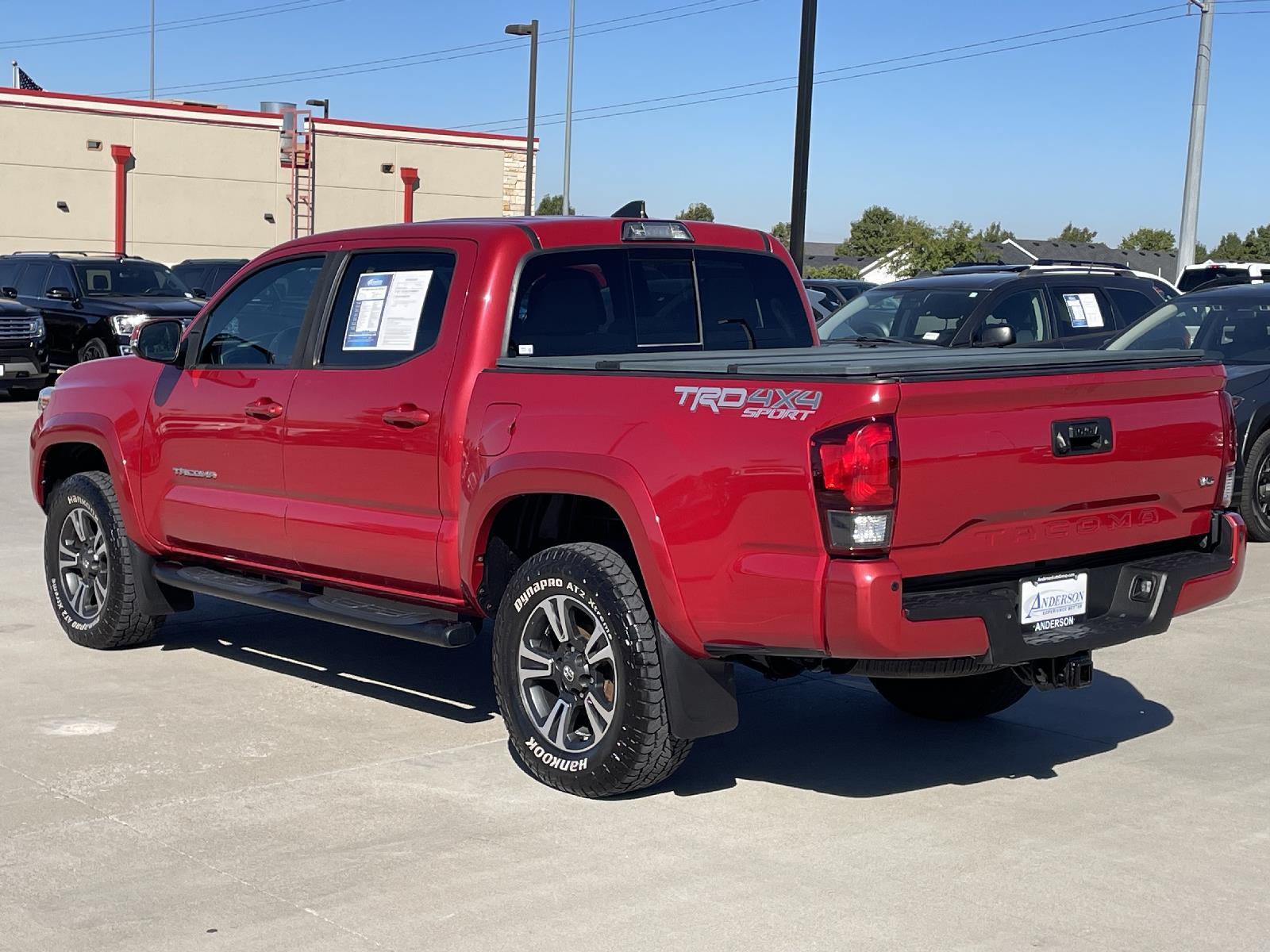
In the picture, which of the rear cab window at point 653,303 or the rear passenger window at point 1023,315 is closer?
the rear cab window at point 653,303

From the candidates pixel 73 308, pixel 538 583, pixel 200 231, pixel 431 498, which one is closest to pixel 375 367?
pixel 431 498

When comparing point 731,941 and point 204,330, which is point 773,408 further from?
point 204,330

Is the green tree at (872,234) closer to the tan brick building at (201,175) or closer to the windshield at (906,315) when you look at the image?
the tan brick building at (201,175)

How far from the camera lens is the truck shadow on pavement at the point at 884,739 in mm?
5902

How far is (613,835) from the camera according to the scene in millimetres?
5188

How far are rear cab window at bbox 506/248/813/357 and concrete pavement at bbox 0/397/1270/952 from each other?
1551 millimetres

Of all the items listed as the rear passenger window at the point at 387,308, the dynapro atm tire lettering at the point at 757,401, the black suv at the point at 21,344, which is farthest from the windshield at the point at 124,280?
the dynapro atm tire lettering at the point at 757,401

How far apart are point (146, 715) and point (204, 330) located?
1757 millimetres

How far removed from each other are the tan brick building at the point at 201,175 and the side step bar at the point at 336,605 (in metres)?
36.4

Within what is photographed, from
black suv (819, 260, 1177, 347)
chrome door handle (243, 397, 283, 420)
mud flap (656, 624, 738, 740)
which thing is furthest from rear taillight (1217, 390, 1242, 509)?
black suv (819, 260, 1177, 347)

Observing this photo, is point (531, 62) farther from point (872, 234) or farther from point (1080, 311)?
point (872, 234)

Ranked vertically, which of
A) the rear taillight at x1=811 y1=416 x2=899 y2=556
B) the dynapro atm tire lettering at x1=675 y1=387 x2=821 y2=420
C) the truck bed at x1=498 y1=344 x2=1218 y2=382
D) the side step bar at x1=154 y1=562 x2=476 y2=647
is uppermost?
the truck bed at x1=498 y1=344 x2=1218 y2=382

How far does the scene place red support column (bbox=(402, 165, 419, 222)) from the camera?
1850 inches

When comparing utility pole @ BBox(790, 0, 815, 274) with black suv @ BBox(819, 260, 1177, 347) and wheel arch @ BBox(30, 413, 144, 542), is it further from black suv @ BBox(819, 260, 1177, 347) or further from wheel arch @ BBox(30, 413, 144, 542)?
wheel arch @ BBox(30, 413, 144, 542)
